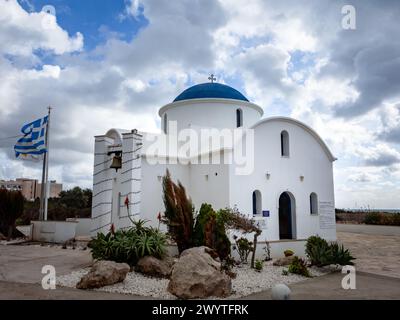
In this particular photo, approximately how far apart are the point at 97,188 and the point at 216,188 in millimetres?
4717

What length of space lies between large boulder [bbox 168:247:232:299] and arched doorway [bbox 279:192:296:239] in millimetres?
8300

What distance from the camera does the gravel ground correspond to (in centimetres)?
769

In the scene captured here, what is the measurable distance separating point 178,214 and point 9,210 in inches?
494

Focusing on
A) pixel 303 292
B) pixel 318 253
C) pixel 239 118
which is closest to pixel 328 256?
pixel 318 253

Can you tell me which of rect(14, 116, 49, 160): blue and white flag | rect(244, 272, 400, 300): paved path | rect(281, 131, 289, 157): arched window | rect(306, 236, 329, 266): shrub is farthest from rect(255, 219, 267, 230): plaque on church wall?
rect(14, 116, 49, 160): blue and white flag

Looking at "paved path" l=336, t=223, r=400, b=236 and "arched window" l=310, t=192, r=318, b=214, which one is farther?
"paved path" l=336, t=223, r=400, b=236

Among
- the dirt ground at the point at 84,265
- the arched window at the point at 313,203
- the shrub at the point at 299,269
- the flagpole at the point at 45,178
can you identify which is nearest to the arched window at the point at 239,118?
the arched window at the point at 313,203

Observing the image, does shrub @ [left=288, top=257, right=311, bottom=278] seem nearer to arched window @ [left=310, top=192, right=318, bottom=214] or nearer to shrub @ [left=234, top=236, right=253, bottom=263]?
shrub @ [left=234, top=236, right=253, bottom=263]

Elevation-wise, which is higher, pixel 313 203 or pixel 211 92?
pixel 211 92

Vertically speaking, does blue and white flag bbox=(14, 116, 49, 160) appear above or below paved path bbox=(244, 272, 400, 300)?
above

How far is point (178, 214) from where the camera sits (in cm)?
1041

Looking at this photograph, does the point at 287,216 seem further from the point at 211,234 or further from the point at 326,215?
the point at 211,234

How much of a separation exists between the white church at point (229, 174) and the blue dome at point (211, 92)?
0.53m

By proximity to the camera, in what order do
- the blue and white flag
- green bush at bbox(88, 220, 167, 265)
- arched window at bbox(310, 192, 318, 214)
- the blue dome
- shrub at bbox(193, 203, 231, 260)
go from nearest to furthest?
green bush at bbox(88, 220, 167, 265) < shrub at bbox(193, 203, 231, 260) < arched window at bbox(310, 192, 318, 214) < the blue and white flag < the blue dome
